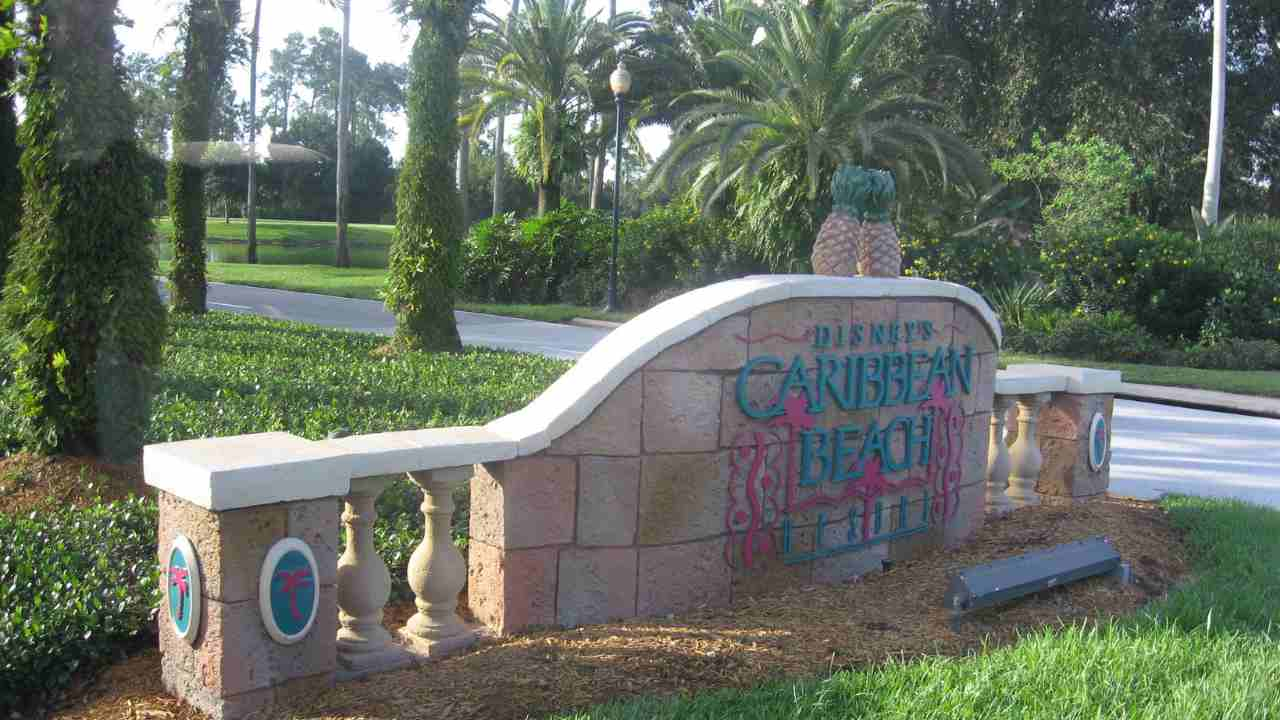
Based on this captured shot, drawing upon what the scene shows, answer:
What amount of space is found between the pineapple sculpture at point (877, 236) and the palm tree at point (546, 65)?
22582 mm

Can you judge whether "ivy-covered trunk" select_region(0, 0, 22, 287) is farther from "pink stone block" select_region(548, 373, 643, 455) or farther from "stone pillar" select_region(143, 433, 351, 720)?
"pink stone block" select_region(548, 373, 643, 455)

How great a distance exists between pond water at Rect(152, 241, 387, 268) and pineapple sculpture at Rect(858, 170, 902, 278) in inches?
1486

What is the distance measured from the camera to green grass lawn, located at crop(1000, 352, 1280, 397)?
563 inches

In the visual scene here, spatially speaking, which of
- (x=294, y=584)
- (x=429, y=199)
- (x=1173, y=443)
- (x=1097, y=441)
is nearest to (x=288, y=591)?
(x=294, y=584)

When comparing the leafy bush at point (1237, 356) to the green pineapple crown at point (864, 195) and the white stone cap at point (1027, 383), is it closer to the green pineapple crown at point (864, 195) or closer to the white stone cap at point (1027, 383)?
the white stone cap at point (1027, 383)

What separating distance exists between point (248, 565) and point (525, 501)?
986 millimetres

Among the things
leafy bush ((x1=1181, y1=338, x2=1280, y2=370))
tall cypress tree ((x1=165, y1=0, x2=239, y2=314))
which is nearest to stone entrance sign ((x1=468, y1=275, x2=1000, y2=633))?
tall cypress tree ((x1=165, y1=0, x2=239, y2=314))

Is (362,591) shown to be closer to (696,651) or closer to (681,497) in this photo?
(696,651)

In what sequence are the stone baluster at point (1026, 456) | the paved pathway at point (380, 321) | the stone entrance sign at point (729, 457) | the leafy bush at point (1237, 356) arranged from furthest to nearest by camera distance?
the leafy bush at point (1237, 356), the paved pathway at point (380, 321), the stone baluster at point (1026, 456), the stone entrance sign at point (729, 457)

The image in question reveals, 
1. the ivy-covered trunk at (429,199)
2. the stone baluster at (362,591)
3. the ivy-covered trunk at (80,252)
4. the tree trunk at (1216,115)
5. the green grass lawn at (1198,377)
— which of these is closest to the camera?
the stone baluster at (362,591)

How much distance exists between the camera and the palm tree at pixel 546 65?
2727 centimetres

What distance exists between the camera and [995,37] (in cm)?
2938

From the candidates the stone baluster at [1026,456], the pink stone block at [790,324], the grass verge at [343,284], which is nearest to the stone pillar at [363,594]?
the pink stone block at [790,324]

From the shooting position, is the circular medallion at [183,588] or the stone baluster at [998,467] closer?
the circular medallion at [183,588]
